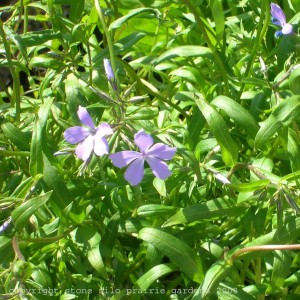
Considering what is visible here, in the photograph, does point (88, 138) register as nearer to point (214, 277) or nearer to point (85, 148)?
point (85, 148)

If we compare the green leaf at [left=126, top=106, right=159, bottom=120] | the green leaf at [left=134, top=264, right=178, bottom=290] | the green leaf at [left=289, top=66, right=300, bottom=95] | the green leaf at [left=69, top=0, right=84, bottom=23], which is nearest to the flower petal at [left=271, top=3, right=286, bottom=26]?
the green leaf at [left=289, top=66, right=300, bottom=95]

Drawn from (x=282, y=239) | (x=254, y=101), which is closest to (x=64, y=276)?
(x=282, y=239)

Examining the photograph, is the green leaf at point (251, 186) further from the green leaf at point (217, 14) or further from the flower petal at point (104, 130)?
the green leaf at point (217, 14)

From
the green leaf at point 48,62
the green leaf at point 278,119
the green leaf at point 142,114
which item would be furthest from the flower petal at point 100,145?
the green leaf at point 48,62

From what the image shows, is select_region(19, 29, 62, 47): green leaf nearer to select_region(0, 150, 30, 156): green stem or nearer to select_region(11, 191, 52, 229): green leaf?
select_region(0, 150, 30, 156): green stem

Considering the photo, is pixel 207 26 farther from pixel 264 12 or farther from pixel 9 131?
pixel 9 131

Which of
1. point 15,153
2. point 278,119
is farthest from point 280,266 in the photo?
point 15,153
